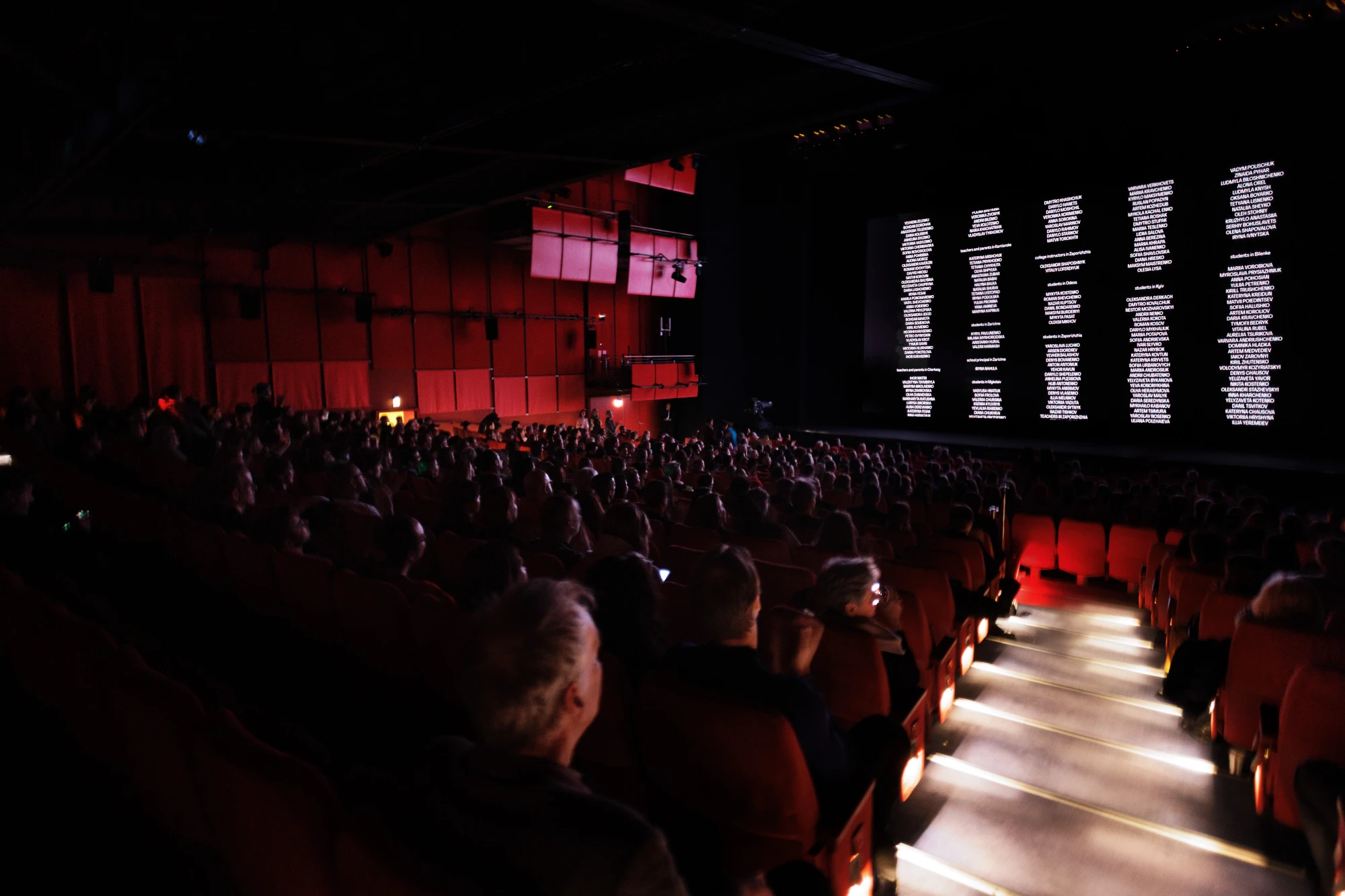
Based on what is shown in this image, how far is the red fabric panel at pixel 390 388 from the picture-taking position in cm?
1688

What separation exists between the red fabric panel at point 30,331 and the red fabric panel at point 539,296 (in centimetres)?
1021

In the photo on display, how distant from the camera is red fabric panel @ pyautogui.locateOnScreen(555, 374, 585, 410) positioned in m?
20.6

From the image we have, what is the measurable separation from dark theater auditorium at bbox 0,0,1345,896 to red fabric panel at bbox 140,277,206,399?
0.37 ft

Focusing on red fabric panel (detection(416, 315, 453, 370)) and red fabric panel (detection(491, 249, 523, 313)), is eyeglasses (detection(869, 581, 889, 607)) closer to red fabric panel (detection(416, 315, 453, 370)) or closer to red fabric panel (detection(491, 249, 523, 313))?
red fabric panel (detection(416, 315, 453, 370))

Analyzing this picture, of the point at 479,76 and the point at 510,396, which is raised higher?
the point at 479,76

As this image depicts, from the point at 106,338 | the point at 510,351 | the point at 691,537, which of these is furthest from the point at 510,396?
the point at 691,537

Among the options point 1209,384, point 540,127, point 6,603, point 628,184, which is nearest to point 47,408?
point 540,127

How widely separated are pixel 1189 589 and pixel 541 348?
17816 mm

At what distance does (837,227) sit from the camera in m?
18.2

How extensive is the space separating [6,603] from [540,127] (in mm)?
7286

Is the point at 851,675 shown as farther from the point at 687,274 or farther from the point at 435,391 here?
the point at 687,274

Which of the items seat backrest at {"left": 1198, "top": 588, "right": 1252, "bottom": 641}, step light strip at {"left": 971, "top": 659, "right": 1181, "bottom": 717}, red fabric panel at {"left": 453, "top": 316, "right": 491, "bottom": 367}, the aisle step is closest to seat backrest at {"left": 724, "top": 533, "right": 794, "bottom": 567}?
step light strip at {"left": 971, "top": 659, "right": 1181, "bottom": 717}

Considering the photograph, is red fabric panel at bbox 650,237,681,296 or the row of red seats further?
red fabric panel at bbox 650,237,681,296

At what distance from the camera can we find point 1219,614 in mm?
3521
